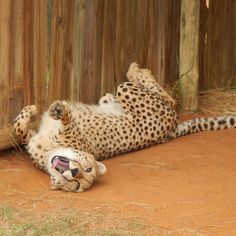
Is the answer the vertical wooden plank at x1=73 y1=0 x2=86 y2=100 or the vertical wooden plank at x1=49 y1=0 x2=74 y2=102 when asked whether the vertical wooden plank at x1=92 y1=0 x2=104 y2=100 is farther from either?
the vertical wooden plank at x1=49 y1=0 x2=74 y2=102

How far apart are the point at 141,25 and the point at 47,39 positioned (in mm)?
1464

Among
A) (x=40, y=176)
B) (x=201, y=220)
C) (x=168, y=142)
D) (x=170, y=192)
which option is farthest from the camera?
(x=168, y=142)

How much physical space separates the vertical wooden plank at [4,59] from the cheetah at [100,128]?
14 cm

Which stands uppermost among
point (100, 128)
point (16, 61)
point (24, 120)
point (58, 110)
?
point (16, 61)

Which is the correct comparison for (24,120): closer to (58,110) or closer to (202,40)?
(58,110)

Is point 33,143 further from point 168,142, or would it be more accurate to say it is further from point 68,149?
point 168,142

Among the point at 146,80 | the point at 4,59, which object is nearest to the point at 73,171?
the point at 4,59

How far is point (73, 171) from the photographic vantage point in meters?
5.00

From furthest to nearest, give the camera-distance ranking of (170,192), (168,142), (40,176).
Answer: (168,142), (40,176), (170,192)

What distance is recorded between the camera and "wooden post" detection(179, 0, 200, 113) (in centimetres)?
727

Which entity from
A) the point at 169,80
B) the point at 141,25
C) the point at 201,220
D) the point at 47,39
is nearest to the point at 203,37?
the point at 169,80

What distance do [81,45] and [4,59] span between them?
96cm

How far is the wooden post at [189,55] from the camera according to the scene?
7266 mm

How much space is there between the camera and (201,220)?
4.53 metres
